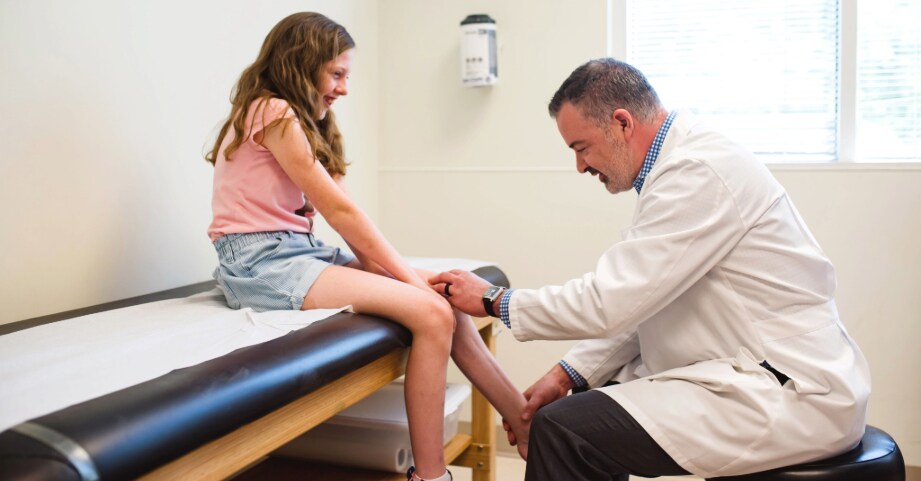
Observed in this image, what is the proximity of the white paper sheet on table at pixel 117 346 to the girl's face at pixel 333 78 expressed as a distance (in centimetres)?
54

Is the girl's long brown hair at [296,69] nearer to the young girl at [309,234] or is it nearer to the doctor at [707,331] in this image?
the young girl at [309,234]

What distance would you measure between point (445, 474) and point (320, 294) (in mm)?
460

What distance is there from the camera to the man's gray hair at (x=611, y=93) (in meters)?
1.71

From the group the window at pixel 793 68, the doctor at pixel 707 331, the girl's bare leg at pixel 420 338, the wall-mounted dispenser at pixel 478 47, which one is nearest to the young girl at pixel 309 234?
the girl's bare leg at pixel 420 338

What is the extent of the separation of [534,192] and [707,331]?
1742 mm

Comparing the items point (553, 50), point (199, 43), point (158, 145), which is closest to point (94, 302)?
point (158, 145)

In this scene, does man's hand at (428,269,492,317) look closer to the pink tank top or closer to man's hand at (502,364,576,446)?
man's hand at (502,364,576,446)

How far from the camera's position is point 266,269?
5.86 feet

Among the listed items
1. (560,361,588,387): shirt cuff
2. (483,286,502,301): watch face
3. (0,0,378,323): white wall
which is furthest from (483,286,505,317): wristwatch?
(0,0,378,323): white wall

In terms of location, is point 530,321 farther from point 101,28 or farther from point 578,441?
point 101,28

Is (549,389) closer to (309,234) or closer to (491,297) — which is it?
(491,297)

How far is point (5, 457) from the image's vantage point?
814mm

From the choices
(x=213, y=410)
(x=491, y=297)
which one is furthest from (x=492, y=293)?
(x=213, y=410)

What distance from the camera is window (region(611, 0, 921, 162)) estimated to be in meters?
2.95
